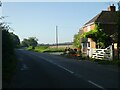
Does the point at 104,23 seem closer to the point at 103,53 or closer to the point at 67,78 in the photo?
the point at 103,53

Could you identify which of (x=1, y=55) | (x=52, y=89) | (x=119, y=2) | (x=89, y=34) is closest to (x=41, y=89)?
(x=52, y=89)

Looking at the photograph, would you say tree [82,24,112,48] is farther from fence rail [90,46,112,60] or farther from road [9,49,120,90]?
road [9,49,120,90]

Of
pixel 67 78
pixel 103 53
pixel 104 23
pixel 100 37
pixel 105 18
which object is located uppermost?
pixel 105 18

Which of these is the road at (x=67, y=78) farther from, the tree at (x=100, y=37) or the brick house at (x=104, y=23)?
the brick house at (x=104, y=23)

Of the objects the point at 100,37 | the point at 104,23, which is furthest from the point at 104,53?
the point at 104,23

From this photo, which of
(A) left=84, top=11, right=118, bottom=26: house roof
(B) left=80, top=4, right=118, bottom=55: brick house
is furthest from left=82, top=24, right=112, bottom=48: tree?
(A) left=84, top=11, right=118, bottom=26: house roof

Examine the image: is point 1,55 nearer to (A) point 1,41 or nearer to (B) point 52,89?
(A) point 1,41

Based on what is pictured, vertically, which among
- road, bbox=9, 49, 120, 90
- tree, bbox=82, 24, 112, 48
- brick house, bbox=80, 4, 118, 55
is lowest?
road, bbox=9, 49, 120, 90

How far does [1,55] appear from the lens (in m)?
19.0

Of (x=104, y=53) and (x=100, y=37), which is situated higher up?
(x=100, y=37)

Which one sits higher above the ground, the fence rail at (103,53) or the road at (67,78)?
the fence rail at (103,53)

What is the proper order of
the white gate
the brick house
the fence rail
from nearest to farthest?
1. the white gate
2. the fence rail
3. the brick house

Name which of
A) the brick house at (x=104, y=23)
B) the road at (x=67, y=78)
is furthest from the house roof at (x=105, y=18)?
the road at (x=67, y=78)

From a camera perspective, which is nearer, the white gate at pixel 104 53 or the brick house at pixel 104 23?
→ the white gate at pixel 104 53
